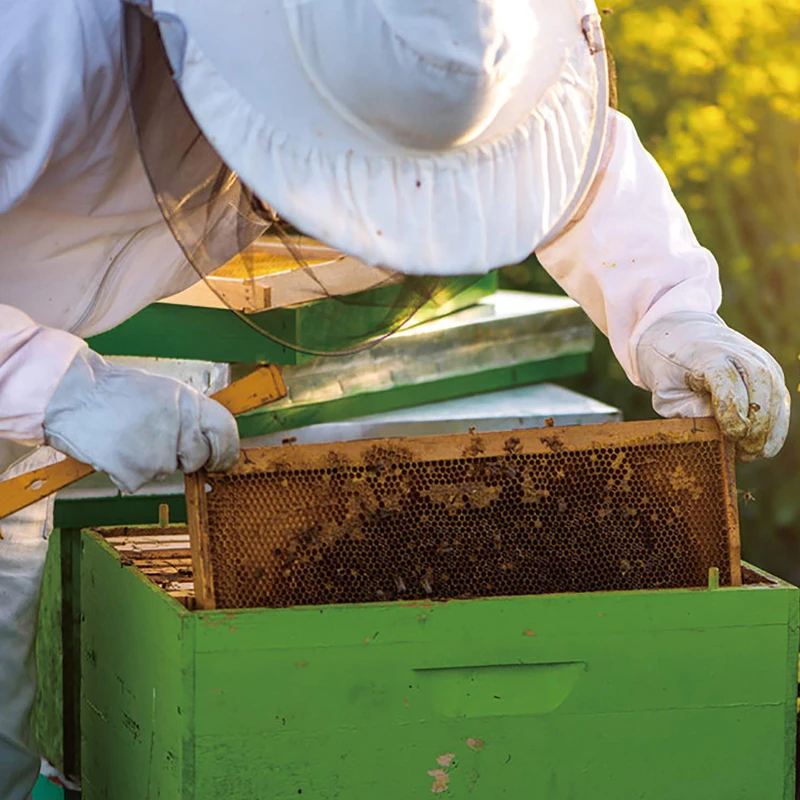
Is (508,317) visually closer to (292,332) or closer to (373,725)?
(292,332)

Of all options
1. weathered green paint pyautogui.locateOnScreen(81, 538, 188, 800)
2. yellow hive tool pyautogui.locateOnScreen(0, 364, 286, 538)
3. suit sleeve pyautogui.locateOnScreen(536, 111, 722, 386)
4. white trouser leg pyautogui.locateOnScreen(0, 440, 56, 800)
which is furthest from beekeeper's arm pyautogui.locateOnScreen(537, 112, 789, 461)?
white trouser leg pyautogui.locateOnScreen(0, 440, 56, 800)

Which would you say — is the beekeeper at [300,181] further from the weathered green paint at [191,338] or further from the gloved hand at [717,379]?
the weathered green paint at [191,338]

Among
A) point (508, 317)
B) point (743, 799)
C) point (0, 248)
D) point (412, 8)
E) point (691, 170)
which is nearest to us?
point (412, 8)

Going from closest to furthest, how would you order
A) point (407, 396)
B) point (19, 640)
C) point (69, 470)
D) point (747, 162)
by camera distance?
point (69, 470) → point (19, 640) → point (407, 396) → point (747, 162)

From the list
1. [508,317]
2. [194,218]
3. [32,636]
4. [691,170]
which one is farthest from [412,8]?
[691,170]

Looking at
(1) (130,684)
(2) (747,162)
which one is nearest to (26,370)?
(1) (130,684)

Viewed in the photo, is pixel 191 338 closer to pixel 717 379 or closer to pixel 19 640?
pixel 19 640

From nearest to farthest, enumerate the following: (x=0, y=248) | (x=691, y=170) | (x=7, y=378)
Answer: (x=7, y=378)
(x=0, y=248)
(x=691, y=170)

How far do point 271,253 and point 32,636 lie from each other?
74 cm

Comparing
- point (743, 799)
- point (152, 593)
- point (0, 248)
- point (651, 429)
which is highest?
point (0, 248)

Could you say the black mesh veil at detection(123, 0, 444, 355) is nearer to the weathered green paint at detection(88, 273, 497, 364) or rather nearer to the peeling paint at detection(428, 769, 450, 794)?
the weathered green paint at detection(88, 273, 497, 364)

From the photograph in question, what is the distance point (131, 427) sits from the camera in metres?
1.63

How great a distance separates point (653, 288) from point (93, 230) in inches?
32.9

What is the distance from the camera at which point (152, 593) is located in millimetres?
1718
